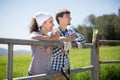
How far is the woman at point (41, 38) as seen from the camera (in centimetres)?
218

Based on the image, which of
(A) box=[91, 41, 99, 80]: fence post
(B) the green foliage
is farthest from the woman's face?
(B) the green foliage

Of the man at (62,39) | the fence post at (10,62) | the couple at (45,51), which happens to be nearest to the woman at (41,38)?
the couple at (45,51)

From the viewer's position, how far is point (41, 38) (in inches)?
85.2

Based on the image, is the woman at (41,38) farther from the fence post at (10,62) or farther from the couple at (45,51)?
the fence post at (10,62)

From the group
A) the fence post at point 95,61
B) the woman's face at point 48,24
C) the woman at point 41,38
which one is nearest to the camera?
the woman at point 41,38

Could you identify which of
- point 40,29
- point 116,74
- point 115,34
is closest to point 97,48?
point 40,29

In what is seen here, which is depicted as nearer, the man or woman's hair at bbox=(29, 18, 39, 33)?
woman's hair at bbox=(29, 18, 39, 33)

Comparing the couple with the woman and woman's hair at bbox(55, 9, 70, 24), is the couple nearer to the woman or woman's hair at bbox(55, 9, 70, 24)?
the woman

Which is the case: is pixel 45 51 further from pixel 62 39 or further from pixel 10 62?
pixel 10 62

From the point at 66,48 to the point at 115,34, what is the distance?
47.4 metres

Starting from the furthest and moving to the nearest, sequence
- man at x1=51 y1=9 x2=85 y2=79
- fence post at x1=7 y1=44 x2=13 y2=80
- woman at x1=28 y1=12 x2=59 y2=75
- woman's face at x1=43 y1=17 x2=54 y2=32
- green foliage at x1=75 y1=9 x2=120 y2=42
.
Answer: green foliage at x1=75 y1=9 x2=120 y2=42
man at x1=51 y1=9 x2=85 y2=79
woman's face at x1=43 y1=17 x2=54 y2=32
woman at x1=28 y1=12 x2=59 y2=75
fence post at x1=7 y1=44 x2=13 y2=80

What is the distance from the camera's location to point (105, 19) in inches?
2221

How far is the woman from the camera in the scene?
2.18 meters

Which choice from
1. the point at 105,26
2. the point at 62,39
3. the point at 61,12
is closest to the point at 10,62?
the point at 62,39
